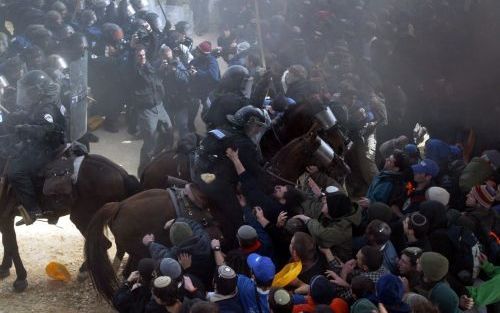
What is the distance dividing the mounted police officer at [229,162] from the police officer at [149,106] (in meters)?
3.30

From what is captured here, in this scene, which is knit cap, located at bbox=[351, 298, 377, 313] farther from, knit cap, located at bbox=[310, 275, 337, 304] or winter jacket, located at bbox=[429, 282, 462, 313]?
winter jacket, located at bbox=[429, 282, 462, 313]

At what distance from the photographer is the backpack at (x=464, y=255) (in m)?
4.34

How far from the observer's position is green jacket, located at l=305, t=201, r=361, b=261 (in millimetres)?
4328

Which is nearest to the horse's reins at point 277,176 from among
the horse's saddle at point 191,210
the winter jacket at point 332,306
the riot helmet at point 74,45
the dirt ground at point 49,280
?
the horse's saddle at point 191,210

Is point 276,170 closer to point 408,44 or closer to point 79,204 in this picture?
point 79,204

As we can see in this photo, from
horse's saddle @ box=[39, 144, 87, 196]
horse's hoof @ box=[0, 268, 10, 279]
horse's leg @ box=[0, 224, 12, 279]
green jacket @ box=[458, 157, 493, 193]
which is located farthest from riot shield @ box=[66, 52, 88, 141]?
green jacket @ box=[458, 157, 493, 193]

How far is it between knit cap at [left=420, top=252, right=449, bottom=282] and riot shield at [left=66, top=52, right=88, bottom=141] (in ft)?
14.9

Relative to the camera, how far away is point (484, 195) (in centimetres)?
512

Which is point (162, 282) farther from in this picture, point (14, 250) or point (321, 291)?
point (14, 250)

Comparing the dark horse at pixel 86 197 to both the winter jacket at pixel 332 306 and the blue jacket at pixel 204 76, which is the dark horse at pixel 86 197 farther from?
the blue jacket at pixel 204 76

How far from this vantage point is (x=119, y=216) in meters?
4.99

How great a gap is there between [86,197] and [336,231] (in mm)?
2706

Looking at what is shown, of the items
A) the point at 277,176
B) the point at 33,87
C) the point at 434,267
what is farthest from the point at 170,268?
the point at 33,87

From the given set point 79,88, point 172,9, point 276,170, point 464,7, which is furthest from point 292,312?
point 172,9
